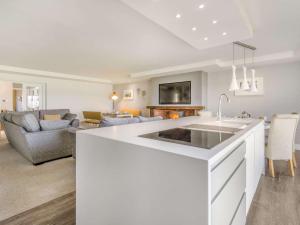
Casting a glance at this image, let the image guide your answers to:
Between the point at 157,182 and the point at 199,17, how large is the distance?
6.61ft

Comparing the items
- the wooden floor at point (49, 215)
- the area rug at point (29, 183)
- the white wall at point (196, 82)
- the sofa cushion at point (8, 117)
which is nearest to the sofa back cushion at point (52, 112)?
the sofa cushion at point (8, 117)

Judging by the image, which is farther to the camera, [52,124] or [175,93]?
[175,93]

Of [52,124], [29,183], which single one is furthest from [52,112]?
[29,183]

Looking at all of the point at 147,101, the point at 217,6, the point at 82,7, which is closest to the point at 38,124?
the point at 82,7

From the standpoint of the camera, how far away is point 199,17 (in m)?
2.09

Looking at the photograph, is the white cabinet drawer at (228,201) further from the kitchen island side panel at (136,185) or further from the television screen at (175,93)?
the television screen at (175,93)

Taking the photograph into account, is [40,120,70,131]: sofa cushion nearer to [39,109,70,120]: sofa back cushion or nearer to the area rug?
the area rug

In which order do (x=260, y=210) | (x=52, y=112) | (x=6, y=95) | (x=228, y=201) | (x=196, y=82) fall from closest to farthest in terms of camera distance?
(x=228, y=201), (x=260, y=210), (x=196, y=82), (x=52, y=112), (x=6, y=95)

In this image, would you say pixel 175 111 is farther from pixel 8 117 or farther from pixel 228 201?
pixel 228 201

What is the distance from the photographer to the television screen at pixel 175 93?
6180 mm

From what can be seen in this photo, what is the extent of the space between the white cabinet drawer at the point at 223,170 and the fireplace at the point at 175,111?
474 cm

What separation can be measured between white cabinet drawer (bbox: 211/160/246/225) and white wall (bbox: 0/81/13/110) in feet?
28.5

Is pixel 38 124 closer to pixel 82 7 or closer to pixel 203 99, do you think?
pixel 82 7

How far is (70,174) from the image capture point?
2.72 metres
